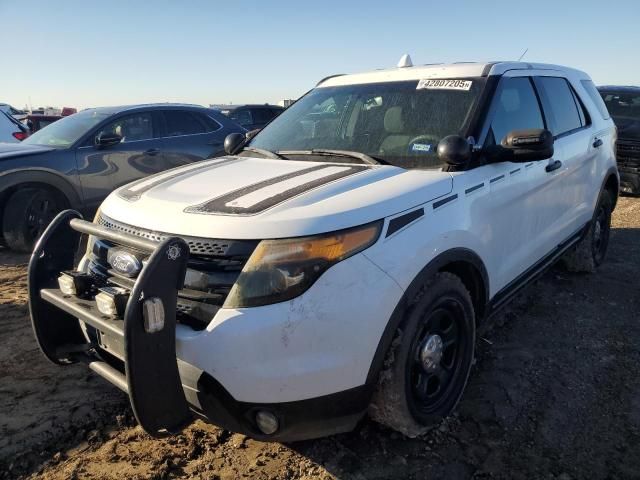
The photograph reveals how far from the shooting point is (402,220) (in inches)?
89.9

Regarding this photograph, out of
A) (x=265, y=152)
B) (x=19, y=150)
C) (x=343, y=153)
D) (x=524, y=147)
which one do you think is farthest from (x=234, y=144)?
(x=19, y=150)

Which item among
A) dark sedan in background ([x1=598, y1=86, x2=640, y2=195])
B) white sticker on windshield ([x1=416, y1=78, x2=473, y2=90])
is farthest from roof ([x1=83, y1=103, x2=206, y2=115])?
dark sedan in background ([x1=598, y1=86, x2=640, y2=195])

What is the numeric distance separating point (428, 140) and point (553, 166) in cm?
118

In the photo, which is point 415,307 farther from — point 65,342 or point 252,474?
point 65,342

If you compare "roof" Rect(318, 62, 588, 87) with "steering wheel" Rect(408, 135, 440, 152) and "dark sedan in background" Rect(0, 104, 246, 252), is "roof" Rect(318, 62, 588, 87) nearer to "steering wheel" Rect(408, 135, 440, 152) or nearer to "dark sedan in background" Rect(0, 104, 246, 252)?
"steering wheel" Rect(408, 135, 440, 152)

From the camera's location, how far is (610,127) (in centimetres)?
495

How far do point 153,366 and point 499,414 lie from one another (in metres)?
1.85

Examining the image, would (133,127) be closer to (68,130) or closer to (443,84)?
(68,130)

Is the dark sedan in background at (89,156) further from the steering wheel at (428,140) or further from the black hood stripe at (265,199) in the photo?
the black hood stripe at (265,199)

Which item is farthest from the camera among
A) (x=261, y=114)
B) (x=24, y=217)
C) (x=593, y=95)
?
(x=261, y=114)

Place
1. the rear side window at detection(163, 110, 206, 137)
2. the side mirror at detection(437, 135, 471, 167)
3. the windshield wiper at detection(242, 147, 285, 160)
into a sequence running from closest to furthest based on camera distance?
1. the side mirror at detection(437, 135, 471, 167)
2. the windshield wiper at detection(242, 147, 285, 160)
3. the rear side window at detection(163, 110, 206, 137)

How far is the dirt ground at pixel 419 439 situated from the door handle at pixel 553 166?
3.89 ft

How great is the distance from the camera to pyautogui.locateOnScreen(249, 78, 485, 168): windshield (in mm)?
2986

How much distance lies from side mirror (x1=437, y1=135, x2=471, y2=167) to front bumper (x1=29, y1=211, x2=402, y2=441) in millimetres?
832
